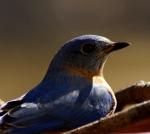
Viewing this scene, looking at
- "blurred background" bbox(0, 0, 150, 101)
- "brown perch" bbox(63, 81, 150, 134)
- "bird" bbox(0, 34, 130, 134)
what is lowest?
"brown perch" bbox(63, 81, 150, 134)

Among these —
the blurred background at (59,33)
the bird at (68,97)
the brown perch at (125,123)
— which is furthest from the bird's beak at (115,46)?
the blurred background at (59,33)

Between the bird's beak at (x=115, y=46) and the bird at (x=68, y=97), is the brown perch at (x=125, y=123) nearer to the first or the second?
the bird at (x=68, y=97)

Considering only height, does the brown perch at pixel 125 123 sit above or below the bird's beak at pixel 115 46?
below

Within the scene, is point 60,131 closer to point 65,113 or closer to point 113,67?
point 65,113

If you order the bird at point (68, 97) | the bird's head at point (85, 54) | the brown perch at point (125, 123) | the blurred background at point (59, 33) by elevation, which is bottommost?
the brown perch at point (125, 123)

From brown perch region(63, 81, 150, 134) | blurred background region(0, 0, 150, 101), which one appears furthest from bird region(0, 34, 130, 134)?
blurred background region(0, 0, 150, 101)

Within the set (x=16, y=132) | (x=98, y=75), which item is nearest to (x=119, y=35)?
(x=98, y=75)

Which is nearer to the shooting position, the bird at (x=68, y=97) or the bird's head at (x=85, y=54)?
the bird at (x=68, y=97)

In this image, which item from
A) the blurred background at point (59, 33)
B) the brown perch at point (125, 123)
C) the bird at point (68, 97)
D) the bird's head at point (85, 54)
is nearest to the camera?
the brown perch at point (125, 123)

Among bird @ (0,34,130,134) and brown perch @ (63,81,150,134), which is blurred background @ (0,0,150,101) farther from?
brown perch @ (63,81,150,134)
